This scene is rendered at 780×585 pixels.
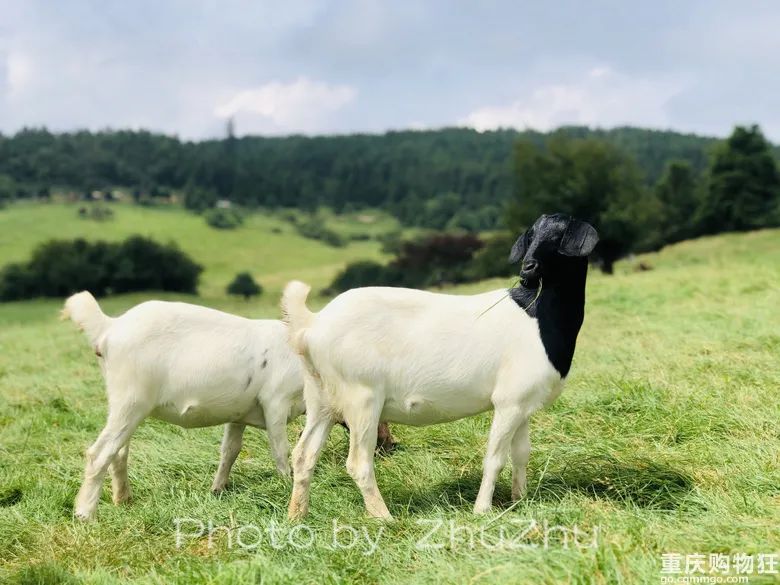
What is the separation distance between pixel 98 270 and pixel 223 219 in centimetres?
3242

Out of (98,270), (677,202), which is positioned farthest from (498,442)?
(98,270)

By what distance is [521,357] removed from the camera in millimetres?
5062

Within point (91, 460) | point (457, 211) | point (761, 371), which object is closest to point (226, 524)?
point (91, 460)

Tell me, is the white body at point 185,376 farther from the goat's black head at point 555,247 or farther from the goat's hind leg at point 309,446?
the goat's black head at point 555,247

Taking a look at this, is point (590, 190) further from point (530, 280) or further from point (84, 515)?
point (84, 515)

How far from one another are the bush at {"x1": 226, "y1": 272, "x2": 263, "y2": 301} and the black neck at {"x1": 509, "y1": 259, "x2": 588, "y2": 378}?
2708 inches

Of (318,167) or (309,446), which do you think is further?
(318,167)

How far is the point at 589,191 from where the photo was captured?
37.3m

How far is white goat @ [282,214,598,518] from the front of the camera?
5.00 meters

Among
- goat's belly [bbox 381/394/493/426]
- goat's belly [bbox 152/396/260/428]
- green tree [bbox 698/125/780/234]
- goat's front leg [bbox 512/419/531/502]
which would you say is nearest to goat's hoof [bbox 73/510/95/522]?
goat's belly [bbox 152/396/260/428]

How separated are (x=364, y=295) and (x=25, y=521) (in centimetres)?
326

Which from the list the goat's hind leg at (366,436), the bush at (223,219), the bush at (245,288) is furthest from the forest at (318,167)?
the goat's hind leg at (366,436)

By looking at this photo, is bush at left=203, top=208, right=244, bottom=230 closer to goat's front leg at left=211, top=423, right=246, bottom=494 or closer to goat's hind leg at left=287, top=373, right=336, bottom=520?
goat's front leg at left=211, top=423, right=246, bottom=494

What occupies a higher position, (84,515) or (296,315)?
(296,315)
